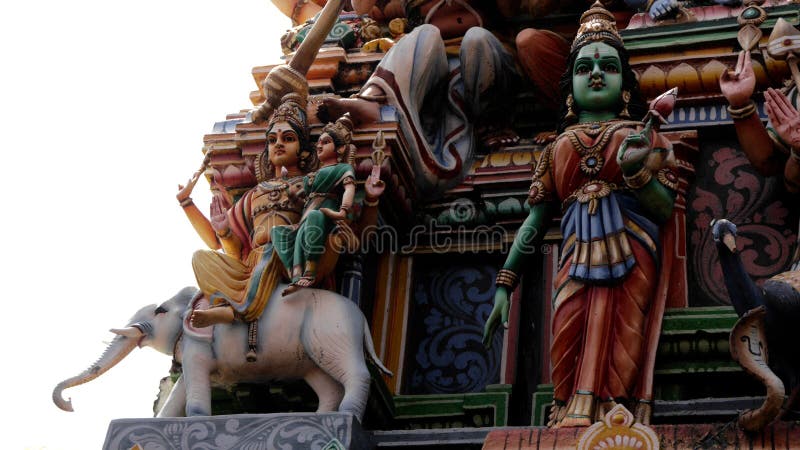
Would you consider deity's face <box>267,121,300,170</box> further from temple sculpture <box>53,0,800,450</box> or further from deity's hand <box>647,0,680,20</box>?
deity's hand <box>647,0,680,20</box>

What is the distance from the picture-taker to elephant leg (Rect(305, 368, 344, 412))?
10109 mm

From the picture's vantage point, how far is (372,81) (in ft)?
38.2

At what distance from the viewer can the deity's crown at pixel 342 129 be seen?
11047 millimetres

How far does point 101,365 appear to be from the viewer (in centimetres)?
1061

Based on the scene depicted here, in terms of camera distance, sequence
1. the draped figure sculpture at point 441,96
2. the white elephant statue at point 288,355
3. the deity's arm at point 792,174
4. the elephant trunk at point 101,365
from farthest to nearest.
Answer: the draped figure sculpture at point 441,96
the elephant trunk at point 101,365
the deity's arm at point 792,174
the white elephant statue at point 288,355

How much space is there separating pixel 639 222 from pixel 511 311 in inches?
53.6

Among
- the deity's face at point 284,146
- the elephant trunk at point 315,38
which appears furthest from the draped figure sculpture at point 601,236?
the elephant trunk at point 315,38

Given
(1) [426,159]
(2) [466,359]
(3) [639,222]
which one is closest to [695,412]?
(3) [639,222]

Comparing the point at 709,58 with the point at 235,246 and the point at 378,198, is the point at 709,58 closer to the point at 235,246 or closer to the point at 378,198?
the point at 378,198

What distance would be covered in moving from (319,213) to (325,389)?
1076mm

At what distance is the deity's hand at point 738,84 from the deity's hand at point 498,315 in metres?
1.74

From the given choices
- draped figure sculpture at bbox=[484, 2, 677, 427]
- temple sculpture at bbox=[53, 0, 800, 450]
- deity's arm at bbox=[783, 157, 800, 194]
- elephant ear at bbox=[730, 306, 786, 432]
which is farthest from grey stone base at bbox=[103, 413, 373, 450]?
deity's arm at bbox=[783, 157, 800, 194]

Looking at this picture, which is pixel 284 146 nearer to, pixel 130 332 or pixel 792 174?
pixel 130 332

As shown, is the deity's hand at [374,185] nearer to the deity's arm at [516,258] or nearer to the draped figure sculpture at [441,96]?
the draped figure sculpture at [441,96]
